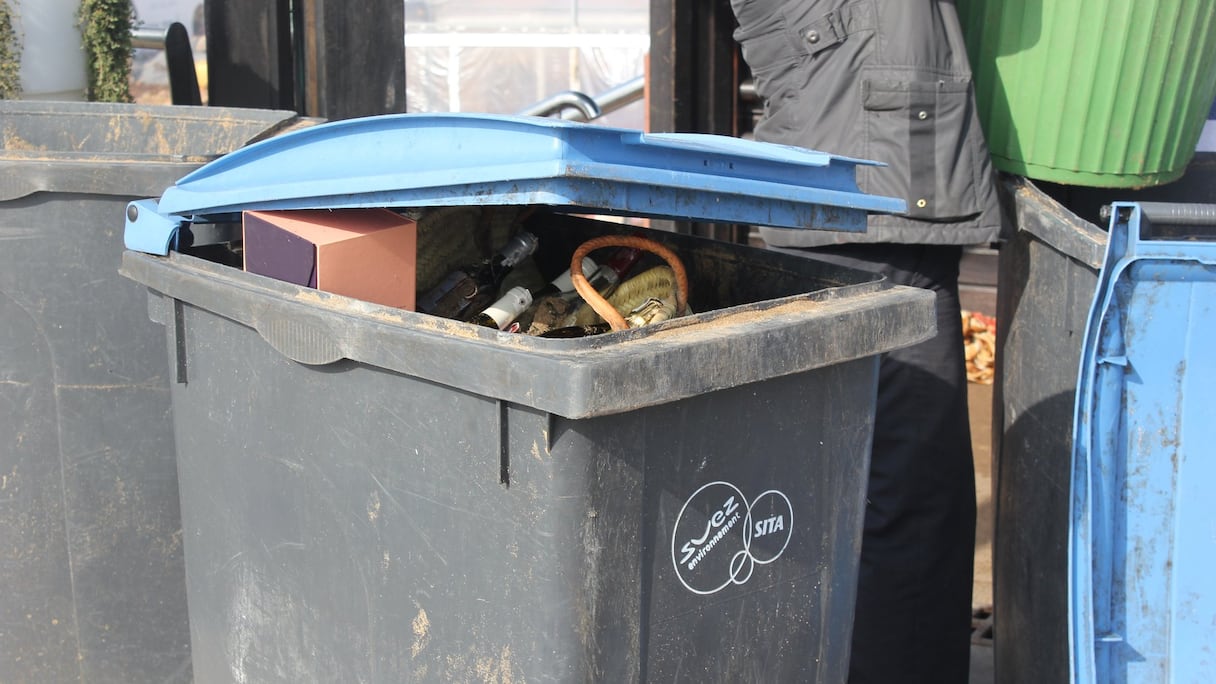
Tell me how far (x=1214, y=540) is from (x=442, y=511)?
4.14ft

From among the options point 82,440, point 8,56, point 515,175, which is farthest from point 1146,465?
point 8,56

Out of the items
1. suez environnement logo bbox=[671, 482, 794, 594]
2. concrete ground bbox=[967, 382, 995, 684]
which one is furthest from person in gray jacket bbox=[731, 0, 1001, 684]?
suez environnement logo bbox=[671, 482, 794, 594]

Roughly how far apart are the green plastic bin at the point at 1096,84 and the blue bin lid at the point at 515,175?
100 centimetres

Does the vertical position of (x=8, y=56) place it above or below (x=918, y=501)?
above

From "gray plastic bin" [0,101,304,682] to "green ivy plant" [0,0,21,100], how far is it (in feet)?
3.23

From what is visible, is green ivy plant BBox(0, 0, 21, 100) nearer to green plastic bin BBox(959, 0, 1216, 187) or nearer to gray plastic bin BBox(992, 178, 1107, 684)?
green plastic bin BBox(959, 0, 1216, 187)

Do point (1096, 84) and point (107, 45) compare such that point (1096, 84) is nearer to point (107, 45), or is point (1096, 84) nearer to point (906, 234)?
point (906, 234)

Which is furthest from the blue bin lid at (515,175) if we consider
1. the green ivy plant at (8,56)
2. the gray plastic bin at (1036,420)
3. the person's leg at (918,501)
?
the green ivy plant at (8,56)

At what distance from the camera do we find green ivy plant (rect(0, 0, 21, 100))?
10.1ft

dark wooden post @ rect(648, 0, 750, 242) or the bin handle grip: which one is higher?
dark wooden post @ rect(648, 0, 750, 242)

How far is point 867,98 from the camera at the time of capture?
104 inches

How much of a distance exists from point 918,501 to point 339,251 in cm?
159

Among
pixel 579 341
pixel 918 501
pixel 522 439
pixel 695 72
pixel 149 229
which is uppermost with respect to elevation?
pixel 695 72

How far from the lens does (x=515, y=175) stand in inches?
60.6
